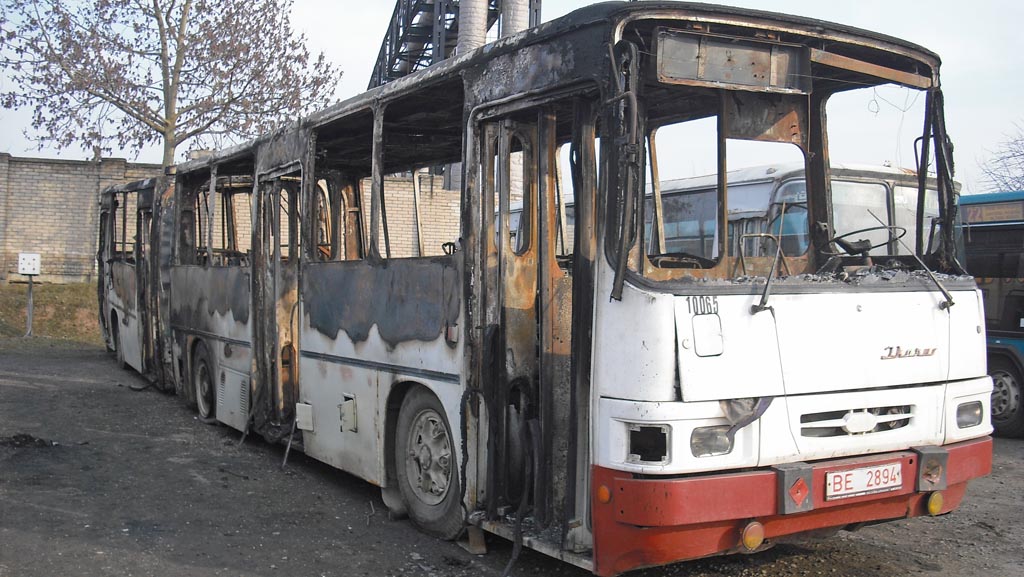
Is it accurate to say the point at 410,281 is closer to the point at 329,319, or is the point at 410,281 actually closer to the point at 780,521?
the point at 329,319

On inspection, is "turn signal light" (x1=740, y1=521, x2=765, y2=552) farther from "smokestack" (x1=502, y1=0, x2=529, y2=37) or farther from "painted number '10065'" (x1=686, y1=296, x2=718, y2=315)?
"smokestack" (x1=502, y1=0, x2=529, y2=37)

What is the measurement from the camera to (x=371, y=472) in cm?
696

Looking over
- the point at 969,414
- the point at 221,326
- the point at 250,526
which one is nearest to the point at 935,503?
the point at 969,414

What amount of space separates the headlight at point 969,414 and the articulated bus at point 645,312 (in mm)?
17

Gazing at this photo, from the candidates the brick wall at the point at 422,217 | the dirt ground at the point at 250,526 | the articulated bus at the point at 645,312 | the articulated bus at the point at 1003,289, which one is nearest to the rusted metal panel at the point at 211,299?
the dirt ground at the point at 250,526

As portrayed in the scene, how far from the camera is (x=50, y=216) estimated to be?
23.3 m

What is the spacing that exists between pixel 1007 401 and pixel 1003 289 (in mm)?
1289

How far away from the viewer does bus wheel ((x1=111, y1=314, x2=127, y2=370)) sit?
15906 mm

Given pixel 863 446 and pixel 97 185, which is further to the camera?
pixel 97 185

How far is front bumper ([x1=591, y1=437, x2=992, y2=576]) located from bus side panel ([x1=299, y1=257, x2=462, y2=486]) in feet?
5.14

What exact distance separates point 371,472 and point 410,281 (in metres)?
1.51

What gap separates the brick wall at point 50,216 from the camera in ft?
75.7

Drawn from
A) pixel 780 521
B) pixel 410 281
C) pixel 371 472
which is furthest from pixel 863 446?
pixel 371 472

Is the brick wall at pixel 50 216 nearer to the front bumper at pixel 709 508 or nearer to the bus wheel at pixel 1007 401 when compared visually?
the bus wheel at pixel 1007 401
